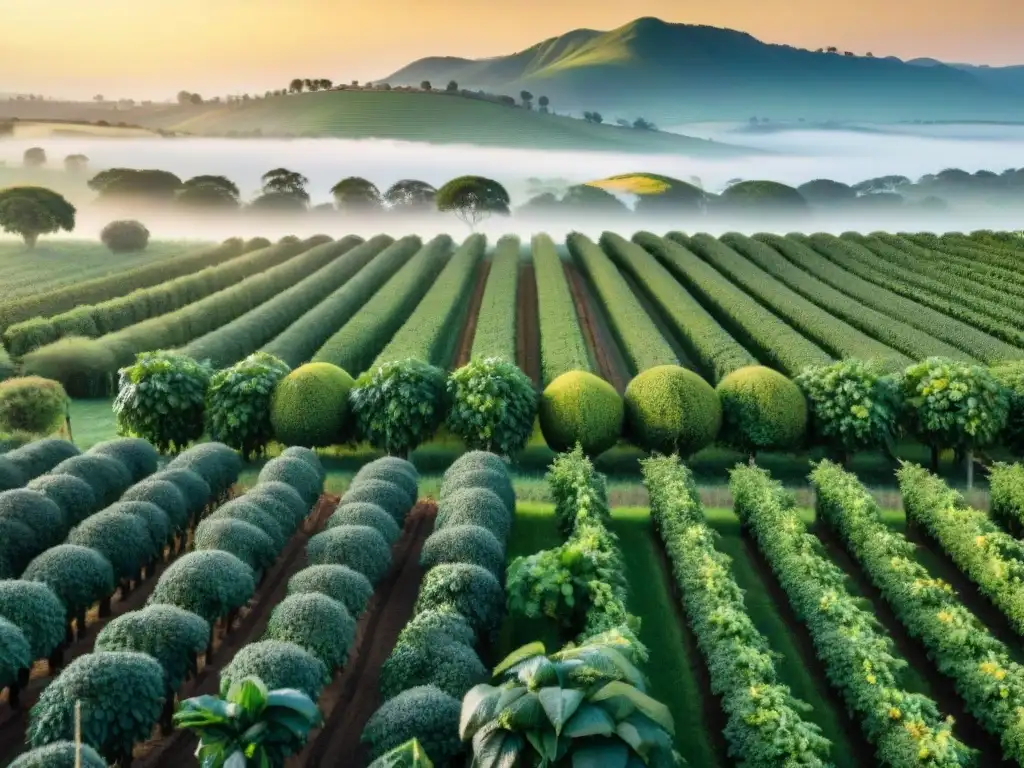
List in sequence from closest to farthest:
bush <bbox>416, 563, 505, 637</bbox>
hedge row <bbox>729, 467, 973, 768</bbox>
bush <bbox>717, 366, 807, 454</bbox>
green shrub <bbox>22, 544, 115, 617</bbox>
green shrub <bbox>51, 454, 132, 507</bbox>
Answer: hedge row <bbox>729, 467, 973, 768</bbox>, bush <bbox>416, 563, 505, 637</bbox>, green shrub <bbox>22, 544, 115, 617</bbox>, green shrub <bbox>51, 454, 132, 507</bbox>, bush <bbox>717, 366, 807, 454</bbox>

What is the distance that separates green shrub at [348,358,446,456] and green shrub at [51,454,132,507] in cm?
639

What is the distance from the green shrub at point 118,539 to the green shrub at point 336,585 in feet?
11.6

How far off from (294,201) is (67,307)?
137 feet

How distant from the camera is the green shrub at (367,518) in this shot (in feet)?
56.4

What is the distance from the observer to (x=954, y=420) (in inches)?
925

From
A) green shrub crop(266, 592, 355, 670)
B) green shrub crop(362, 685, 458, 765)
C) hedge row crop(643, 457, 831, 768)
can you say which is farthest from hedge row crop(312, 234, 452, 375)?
green shrub crop(362, 685, 458, 765)

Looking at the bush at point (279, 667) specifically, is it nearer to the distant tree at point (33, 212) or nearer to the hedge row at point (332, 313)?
the hedge row at point (332, 313)

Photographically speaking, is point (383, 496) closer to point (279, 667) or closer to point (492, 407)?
point (492, 407)

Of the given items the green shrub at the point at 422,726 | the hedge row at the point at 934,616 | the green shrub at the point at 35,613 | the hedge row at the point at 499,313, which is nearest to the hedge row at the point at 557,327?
the hedge row at the point at 499,313

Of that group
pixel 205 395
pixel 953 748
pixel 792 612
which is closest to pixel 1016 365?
pixel 792 612

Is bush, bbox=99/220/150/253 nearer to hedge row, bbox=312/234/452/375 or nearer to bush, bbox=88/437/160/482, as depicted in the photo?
hedge row, bbox=312/234/452/375

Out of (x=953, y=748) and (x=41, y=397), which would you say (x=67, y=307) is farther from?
(x=953, y=748)

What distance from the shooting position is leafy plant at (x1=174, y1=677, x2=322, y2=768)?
948 cm

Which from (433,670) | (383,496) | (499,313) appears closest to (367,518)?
(383,496)
